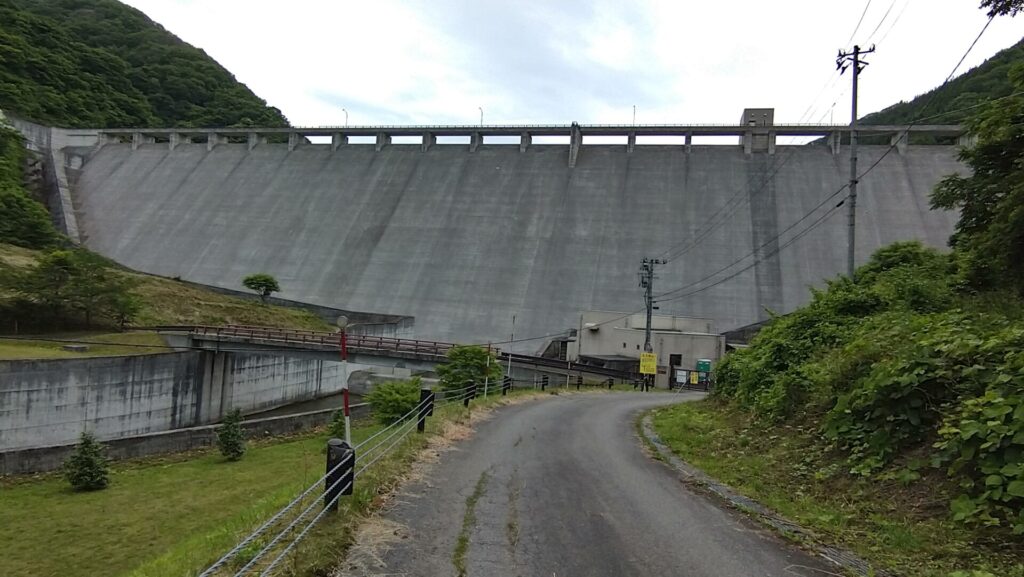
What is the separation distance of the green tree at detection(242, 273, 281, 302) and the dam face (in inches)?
97.2

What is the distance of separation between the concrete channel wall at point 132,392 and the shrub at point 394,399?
4.27 metres

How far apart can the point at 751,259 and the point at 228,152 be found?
Answer: 5507 centimetres

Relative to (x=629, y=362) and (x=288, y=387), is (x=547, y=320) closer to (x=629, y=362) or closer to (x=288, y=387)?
(x=629, y=362)

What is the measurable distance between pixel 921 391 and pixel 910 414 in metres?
0.37

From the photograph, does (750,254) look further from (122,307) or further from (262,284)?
(122,307)

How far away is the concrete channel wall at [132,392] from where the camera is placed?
18.2 metres

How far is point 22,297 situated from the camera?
25.3 meters

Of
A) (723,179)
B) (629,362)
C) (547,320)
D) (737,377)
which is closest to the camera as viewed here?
(737,377)

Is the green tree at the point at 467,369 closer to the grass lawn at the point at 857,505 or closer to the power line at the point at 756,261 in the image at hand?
the grass lawn at the point at 857,505

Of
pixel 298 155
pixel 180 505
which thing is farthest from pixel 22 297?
pixel 298 155

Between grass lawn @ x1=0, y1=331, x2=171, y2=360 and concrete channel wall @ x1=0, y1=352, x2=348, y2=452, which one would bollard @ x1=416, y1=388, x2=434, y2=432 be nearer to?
concrete channel wall @ x1=0, y1=352, x2=348, y2=452

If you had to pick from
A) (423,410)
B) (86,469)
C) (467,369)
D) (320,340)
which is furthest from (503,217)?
(423,410)

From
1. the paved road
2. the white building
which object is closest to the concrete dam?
the white building

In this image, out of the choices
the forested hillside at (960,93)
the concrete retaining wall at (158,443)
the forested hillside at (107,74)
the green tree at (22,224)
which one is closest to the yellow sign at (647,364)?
the concrete retaining wall at (158,443)
